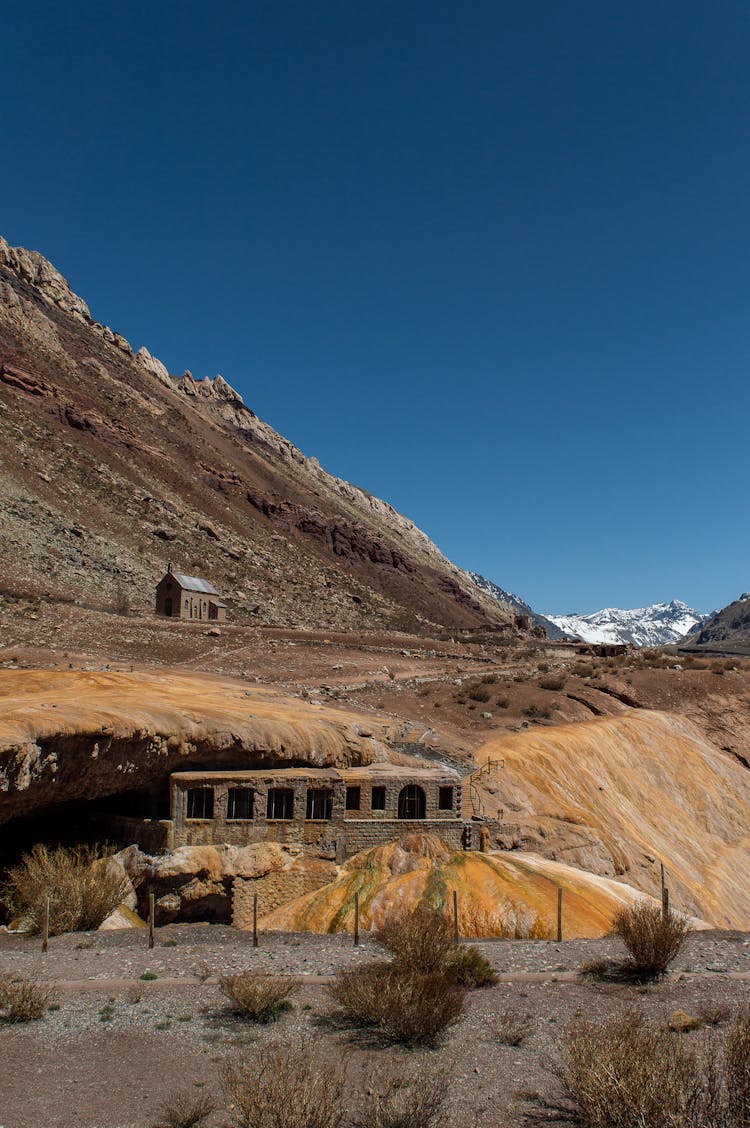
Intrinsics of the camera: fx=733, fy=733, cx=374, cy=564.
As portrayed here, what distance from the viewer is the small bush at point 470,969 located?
12.1 meters

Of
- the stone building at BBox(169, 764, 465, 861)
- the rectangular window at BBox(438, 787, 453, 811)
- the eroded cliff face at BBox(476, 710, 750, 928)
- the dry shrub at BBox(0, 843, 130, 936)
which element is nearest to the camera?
the dry shrub at BBox(0, 843, 130, 936)

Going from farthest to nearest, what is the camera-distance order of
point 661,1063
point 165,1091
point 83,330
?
point 83,330 → point 165,1091 → point 661,1063

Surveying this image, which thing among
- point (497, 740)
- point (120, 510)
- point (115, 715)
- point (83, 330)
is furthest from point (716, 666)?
point (83, 330)

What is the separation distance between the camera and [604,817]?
27969 millimetres

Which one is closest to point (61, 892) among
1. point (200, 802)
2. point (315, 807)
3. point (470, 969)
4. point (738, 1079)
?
point (200, 802)

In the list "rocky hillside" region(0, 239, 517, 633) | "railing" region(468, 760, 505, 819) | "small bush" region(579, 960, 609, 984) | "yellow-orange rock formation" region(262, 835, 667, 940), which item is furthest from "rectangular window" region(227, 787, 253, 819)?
"rocky hillside" region(0, 239, 517, 633)

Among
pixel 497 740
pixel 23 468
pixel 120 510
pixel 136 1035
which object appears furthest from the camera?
pixel 120 510

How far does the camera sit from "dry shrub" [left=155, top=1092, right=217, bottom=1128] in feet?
25.0

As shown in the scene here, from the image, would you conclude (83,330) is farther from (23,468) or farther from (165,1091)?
(165,1091)

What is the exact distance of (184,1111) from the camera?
25.2ft

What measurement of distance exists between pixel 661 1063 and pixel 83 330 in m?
112

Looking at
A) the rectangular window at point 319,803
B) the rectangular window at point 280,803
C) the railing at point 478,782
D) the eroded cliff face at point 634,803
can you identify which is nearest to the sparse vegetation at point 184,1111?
the rectangular window at point 280,803

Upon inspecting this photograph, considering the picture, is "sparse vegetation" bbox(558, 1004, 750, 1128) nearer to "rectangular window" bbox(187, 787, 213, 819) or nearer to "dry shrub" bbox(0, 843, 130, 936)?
"dry shrub" bbox(0, 843, 130, 936)

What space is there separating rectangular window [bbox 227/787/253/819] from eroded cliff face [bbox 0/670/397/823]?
4.41 ft
